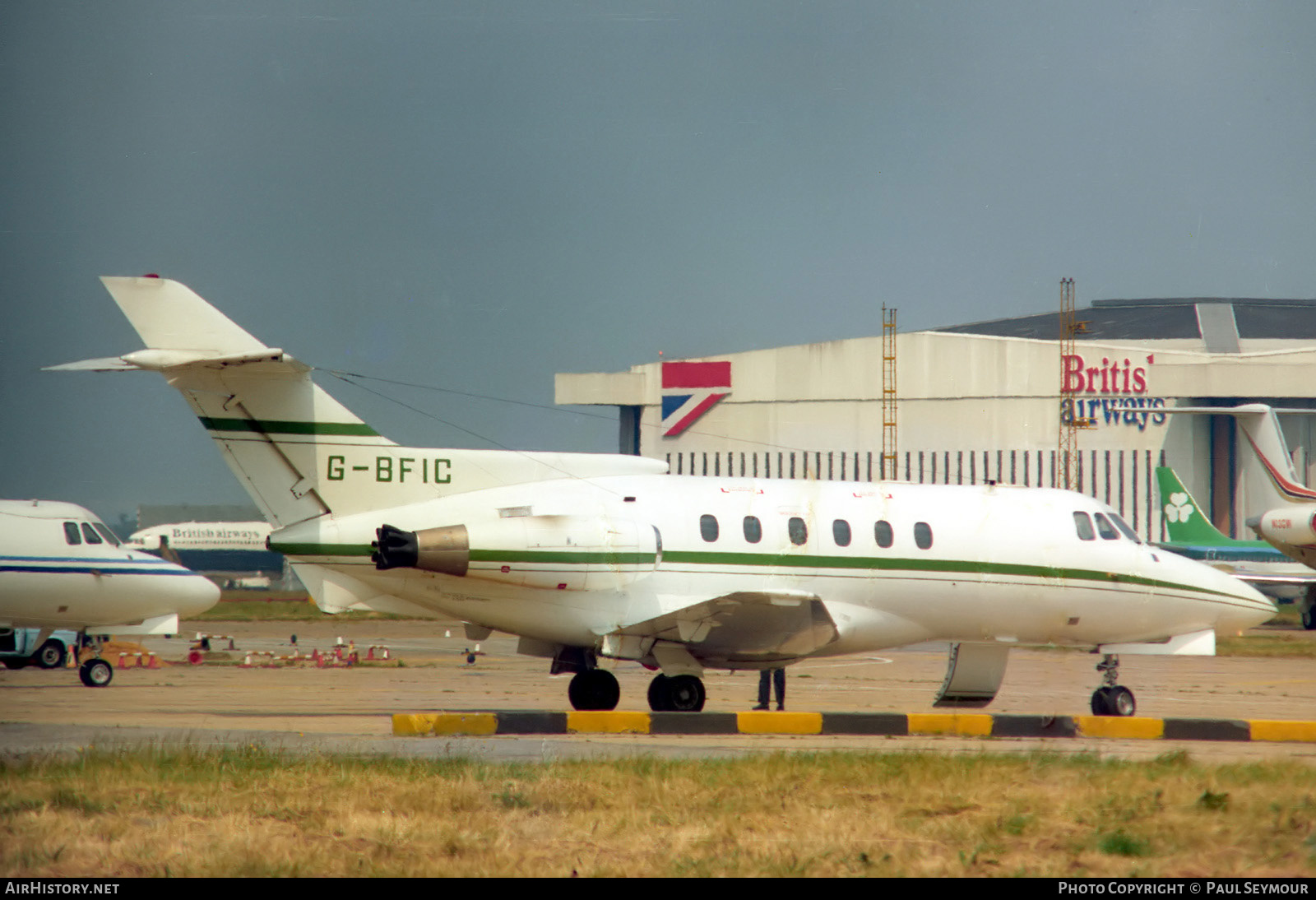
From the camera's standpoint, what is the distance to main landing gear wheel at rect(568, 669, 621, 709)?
1705 cm

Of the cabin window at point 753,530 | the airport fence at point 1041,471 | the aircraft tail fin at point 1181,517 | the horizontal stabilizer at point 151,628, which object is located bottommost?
the horizontal stabilizer at point 151,628

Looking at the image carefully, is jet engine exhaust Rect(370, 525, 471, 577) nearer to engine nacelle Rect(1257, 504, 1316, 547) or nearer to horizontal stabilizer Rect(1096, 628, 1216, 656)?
horizontal stabilizer Rect(1096, 628, 1216, 656)

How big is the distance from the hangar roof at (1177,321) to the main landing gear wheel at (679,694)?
176 ft

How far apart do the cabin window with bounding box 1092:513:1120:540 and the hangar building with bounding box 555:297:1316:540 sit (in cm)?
3315

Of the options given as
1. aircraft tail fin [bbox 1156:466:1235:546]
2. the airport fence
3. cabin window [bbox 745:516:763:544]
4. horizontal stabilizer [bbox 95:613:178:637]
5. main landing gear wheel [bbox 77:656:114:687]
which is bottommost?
main landing gear wheel [bbox 77:656:114:687]

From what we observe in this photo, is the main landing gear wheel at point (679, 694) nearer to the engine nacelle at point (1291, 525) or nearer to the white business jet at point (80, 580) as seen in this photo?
the white business jet at point (80, 580)

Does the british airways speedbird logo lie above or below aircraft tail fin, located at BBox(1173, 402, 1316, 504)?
above

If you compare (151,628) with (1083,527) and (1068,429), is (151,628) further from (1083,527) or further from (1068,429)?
(1068,429)

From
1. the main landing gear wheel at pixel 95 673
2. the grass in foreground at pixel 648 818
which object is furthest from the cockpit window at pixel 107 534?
the grass in foreground at pixel 648 818

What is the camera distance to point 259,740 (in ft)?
42.6

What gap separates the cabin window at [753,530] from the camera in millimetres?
16766

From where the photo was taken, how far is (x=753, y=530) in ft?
55.2

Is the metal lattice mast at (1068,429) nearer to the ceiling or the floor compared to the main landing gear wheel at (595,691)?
nearer to the ceiling

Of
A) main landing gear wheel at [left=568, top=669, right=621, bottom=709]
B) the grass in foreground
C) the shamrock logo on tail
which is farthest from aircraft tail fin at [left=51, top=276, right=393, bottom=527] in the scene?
the shamrock logo on tail
